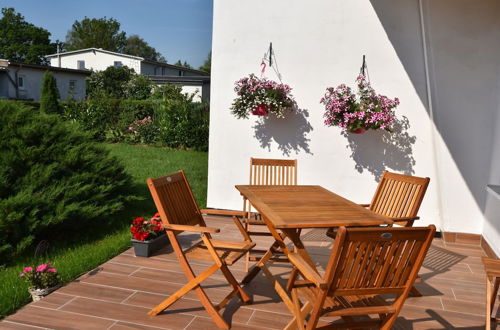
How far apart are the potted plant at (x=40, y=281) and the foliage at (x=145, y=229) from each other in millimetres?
1058

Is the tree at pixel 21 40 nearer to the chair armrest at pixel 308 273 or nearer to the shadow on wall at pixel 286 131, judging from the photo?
the shadow on wall at pixel 286 131

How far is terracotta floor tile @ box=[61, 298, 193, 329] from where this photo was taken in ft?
10.3

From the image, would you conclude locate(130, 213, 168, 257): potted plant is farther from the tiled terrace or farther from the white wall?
the white wall

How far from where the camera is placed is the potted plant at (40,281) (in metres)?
3.44

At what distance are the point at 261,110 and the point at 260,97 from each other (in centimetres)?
17

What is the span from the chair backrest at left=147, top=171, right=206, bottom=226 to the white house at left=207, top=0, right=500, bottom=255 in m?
2.49

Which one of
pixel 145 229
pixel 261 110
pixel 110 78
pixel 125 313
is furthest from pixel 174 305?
pixel 110 78

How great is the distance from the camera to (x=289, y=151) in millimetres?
6074

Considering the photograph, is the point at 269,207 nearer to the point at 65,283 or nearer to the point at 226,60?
the point at 65,283

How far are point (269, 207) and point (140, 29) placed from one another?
5523 centimetres

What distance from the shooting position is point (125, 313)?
10.7 ft

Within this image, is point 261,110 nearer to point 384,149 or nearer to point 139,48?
point 384,149

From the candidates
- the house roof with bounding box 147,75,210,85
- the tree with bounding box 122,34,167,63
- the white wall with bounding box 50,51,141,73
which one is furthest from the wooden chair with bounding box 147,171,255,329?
the tree with bounding box 122,34,167,63

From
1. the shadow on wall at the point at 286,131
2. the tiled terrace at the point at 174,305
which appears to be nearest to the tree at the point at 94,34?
the shadow on wall at the point at 286,131
